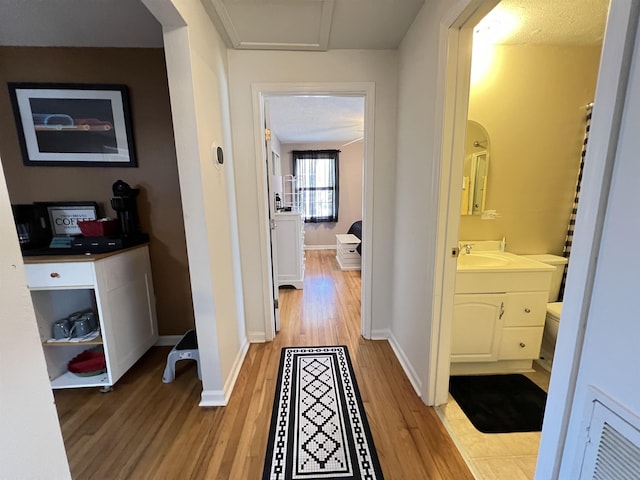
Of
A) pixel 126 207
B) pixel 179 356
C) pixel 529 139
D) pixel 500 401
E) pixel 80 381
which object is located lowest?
pixel 500 401

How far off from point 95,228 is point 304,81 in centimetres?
184

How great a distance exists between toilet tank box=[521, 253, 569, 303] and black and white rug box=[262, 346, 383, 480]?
167 cm

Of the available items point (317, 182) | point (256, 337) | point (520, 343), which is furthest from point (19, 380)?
point (317, 182)

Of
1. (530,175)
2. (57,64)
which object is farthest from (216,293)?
(530,175)

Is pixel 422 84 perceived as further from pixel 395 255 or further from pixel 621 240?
pixel 621 240

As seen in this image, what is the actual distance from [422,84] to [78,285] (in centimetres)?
238

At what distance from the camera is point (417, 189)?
1.71m

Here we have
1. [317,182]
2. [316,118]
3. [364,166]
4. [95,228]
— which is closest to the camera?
[95,228]

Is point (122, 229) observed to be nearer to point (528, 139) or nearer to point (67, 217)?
point (67, 217)

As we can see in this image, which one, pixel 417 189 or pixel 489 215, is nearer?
pixel 417 189

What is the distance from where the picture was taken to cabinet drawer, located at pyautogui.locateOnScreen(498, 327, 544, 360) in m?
1.84

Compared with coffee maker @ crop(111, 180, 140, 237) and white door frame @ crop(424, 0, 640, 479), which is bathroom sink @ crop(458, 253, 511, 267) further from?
coffee maker @ crop(111, 180, 140, 237)

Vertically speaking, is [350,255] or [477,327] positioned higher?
[477,327]

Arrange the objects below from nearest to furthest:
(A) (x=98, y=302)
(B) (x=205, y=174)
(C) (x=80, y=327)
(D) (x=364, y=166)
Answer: (B) (x=205, y=174), (A) (x=98, y=302), (C) (x=80, y=327), (D) (x=364, y=166)
